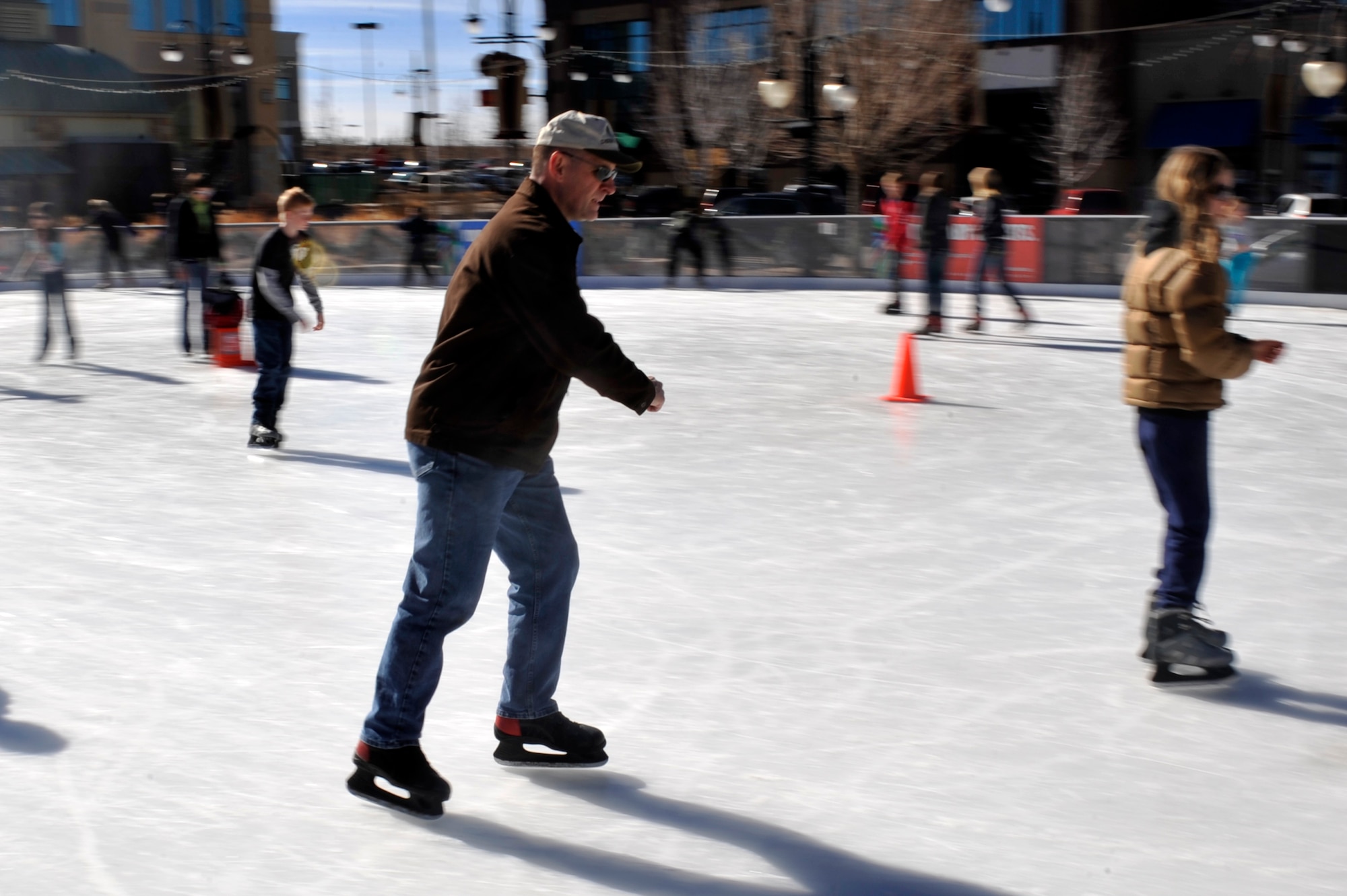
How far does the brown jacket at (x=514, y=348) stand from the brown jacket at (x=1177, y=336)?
174 cm

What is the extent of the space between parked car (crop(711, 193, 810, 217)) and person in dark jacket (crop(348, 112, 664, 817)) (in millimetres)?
25958

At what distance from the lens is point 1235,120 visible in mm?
35656

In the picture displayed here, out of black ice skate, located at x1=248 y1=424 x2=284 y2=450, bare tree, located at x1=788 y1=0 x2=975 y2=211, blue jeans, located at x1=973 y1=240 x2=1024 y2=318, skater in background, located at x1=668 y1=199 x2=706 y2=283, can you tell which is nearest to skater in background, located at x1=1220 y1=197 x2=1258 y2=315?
blue jeans, located at x1=973 y1=240 x2=1024 y2=318

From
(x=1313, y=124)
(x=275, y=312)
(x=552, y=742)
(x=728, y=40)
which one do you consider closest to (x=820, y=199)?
(x=728, y=40)

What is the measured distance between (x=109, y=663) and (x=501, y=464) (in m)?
2.04

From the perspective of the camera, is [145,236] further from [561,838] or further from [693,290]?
[561,838]

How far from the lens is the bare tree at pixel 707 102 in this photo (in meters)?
38.1

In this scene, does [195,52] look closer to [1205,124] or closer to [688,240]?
[1205,124]

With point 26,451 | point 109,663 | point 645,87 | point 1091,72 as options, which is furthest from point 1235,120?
point 109,663

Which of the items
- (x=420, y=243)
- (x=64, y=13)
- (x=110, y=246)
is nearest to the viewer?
(x=420, y=243)

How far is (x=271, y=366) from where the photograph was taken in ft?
26.3

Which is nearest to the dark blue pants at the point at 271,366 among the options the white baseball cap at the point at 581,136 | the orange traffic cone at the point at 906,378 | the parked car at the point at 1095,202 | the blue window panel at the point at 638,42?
the orange traffic cone at the point at 906,378

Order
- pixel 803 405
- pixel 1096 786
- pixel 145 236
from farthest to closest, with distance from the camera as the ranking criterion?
1. pixel 145 236
2. pixel 803 405
3. pixel 1096 786

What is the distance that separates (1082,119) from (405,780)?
35516 mm
